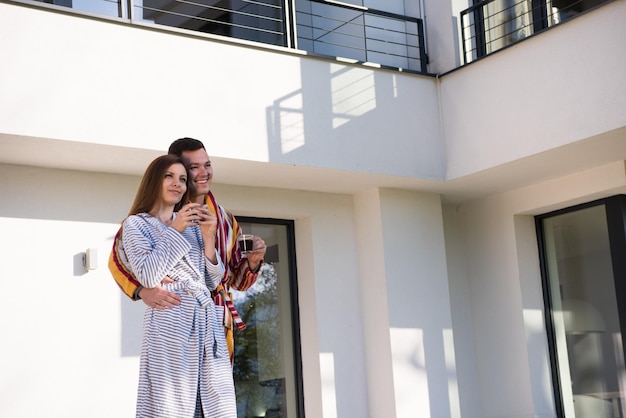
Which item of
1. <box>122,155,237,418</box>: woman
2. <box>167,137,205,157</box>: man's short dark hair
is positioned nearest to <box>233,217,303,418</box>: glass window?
<box>167,137,205,157</box>: man's short dark hair

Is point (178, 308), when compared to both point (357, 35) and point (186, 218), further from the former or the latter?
point (357, 35)

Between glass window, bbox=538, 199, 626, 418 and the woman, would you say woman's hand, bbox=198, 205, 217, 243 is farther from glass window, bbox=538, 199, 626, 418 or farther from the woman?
glass window, bbox=538, 199, 626, 418

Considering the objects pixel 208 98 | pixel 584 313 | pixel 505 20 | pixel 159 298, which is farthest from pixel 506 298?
pixel 159 298

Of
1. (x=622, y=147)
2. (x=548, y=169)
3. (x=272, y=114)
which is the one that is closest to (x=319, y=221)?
(x=272, y=114)

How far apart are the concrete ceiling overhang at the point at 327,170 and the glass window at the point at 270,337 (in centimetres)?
48

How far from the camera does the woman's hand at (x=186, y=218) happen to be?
282cm

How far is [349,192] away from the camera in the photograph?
6504mm

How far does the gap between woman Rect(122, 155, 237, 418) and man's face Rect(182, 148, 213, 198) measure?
98 millimetres

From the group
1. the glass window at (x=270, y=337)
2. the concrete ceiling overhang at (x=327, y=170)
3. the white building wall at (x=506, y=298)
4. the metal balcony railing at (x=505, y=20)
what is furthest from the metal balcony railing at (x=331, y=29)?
the glass window at (x=270, y=337)

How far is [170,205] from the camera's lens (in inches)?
117

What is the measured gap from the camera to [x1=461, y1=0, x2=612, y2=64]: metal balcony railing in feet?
21.4

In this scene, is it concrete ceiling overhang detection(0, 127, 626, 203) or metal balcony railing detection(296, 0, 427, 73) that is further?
metal balcony railing detection(296, 0, 427, 73)

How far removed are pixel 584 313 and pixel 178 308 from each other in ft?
14.3

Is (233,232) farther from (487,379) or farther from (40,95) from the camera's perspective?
(487,379)
